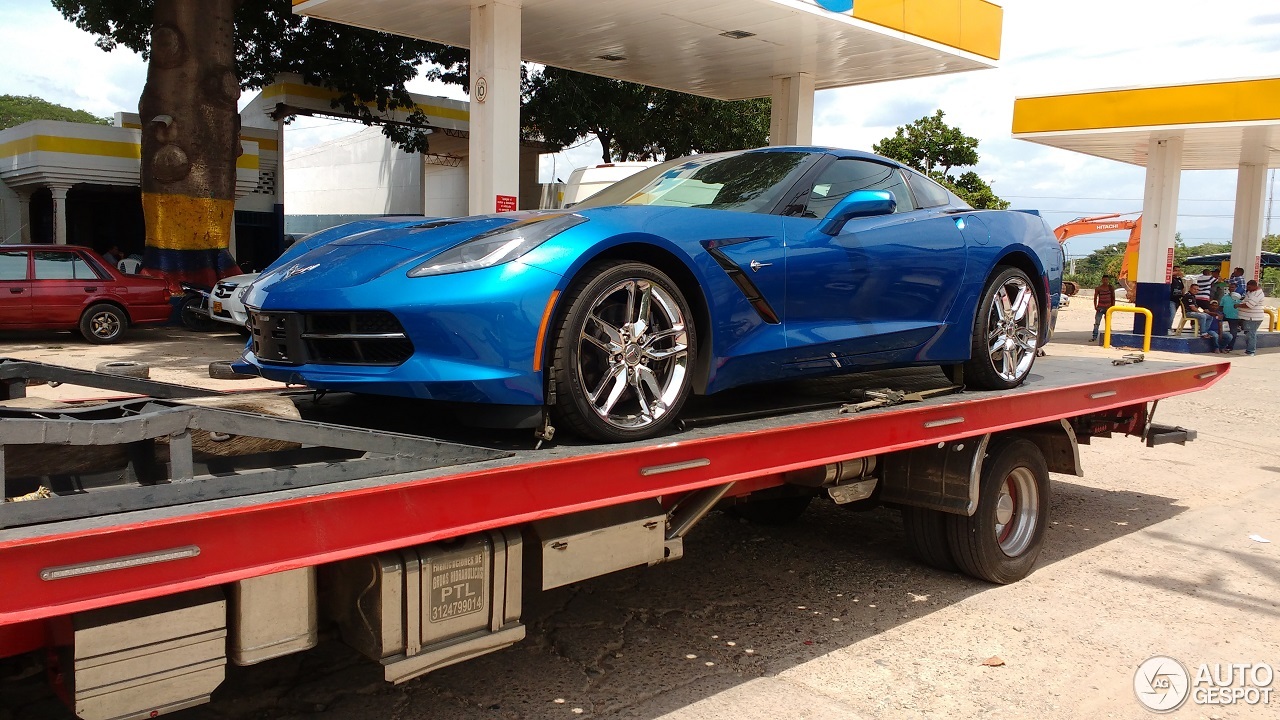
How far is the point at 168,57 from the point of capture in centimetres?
1438

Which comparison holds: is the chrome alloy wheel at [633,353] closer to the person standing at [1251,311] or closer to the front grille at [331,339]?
the front grille at [331,339]

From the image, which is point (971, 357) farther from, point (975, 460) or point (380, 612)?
point (380, 612)

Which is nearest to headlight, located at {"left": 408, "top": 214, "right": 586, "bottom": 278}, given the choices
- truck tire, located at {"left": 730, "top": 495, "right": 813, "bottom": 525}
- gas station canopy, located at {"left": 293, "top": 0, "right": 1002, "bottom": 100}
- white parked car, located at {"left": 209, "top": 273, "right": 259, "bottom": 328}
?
truck tire, located at {"left": 730, "top": 495, "right": 813, "bottom": 525}

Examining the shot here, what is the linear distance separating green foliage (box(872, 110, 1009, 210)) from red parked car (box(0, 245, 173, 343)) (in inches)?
1157

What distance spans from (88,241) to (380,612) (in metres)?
24.8

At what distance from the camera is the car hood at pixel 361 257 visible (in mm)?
3176

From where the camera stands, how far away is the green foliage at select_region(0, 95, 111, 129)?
55.4 m

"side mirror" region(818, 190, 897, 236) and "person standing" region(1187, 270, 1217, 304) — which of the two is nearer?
"side mirror" region(818, 190, 897, 236)

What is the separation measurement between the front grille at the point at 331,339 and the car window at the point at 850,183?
6.41 feet

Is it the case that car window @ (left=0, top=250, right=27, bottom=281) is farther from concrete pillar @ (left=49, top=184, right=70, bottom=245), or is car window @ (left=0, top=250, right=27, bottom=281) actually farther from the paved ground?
the paved ground

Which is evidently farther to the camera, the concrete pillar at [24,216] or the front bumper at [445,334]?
the concrete pillar at [24,216]

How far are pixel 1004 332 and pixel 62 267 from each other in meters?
13.4

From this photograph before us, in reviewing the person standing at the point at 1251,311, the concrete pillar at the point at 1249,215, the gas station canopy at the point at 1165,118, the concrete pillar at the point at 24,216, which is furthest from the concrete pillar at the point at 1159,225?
the concrete pillar at the point at 24,216

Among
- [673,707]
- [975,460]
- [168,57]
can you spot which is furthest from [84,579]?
[168,57]
